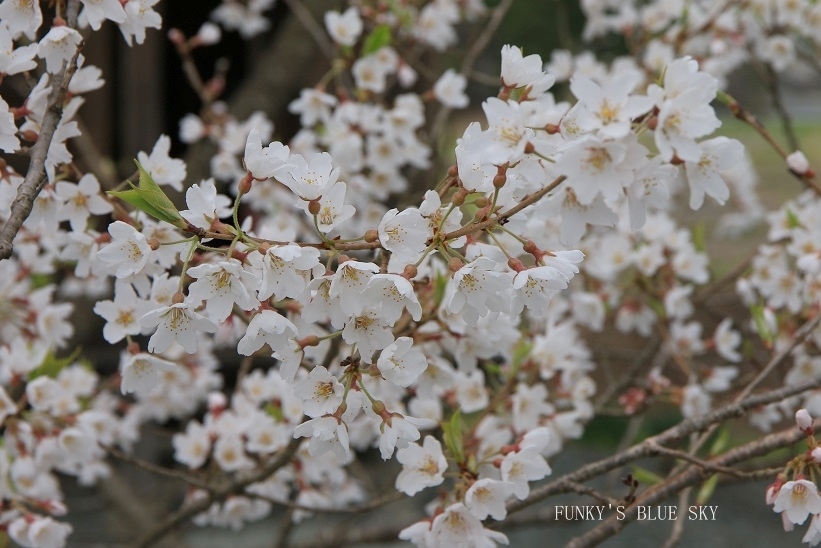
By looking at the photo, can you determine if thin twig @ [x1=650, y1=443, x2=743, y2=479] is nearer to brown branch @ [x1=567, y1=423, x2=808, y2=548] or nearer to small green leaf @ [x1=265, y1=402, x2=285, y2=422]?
brown branch @ [x1=567, y1=423, x2=808, y2=548]

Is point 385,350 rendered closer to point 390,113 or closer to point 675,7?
point 390,113

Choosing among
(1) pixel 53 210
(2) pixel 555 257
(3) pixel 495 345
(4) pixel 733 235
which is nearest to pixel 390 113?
(3) pixel 495 345

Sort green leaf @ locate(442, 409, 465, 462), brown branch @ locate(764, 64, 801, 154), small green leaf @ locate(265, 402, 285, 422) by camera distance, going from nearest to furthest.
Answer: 1. green leaf @ locate(442, 409, 465, 462)
2. small green leaf @ locate(265, 402, 285, 422)
3. brown branch @ locate(764, 64, 801, 154)

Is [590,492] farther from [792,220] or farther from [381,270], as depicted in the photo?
[792,220]

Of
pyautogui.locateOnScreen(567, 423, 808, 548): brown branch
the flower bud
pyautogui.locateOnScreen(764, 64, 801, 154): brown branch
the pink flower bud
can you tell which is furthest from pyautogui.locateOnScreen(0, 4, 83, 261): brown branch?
pyautogui.locateOnScreen(764, 64, 801, 154): brown branch

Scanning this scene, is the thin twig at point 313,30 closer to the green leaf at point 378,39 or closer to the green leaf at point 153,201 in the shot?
the green leaf at point 378,39

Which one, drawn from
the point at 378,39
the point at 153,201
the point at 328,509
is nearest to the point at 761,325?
the point at 328,509

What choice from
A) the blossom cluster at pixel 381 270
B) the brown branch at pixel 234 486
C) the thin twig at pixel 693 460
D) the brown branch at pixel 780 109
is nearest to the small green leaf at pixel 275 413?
the blossom cluster at pixel 381 270

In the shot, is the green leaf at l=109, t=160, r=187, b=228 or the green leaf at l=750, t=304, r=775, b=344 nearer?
the green leaf at l=109, t=160, r=187, b=228
